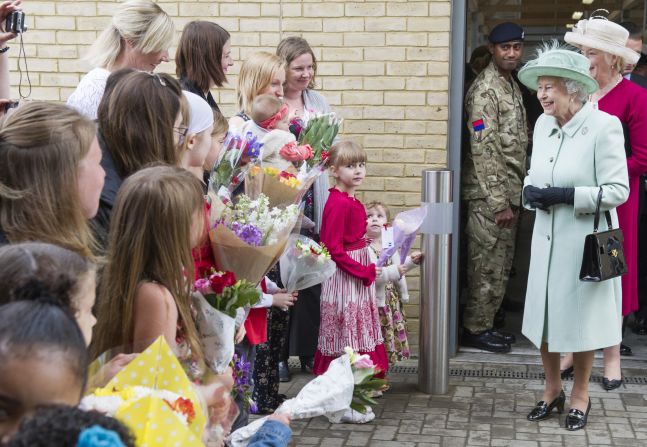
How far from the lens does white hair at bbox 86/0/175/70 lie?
4.54 metres

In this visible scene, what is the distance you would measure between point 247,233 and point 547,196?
7.29 ft

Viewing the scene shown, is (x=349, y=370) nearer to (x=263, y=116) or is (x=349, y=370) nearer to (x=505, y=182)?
(x=263, y=116)

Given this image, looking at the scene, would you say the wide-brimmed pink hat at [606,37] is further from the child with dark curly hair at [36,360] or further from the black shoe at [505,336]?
the child with dark curly hair at [36,360]

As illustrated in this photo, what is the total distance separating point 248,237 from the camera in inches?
141

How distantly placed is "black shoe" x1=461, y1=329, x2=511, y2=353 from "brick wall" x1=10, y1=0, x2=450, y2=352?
0.47 meters

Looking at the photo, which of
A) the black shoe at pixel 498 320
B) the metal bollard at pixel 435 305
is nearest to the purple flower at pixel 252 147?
the metal bollard at pixel 435 305

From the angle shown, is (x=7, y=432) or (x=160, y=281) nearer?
(x=7, y=432)

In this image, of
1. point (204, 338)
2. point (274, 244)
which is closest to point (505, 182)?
point (274, 244)

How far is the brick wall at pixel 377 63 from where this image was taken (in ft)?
21.4

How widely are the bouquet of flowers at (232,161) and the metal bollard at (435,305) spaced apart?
1997 millimetres

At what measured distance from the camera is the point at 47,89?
6926 mm

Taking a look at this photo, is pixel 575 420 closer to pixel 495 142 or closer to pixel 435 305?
pixel 435 305

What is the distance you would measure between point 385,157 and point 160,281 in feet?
13.0

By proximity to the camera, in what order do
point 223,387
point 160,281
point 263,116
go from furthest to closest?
point 263,116
point 160,281
point 223,387
